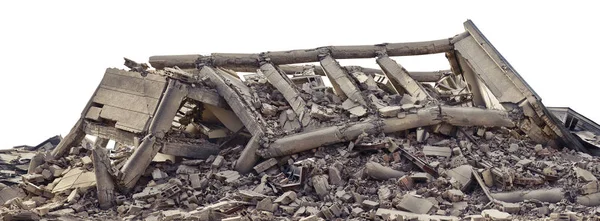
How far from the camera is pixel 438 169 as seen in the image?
15156mm

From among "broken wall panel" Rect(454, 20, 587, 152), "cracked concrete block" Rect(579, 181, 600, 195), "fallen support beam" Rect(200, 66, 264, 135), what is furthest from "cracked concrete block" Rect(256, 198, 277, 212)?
"broken wall panel" Rect(454, 20, 587, 152)

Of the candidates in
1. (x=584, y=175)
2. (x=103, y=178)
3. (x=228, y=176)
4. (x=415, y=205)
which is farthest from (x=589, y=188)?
(x=103, y=178)

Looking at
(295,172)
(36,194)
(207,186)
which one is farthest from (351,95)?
(36,194)

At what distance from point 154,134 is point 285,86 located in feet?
9.44

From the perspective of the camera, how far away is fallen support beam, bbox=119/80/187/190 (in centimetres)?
1530

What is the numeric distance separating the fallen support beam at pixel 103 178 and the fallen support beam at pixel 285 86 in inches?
146

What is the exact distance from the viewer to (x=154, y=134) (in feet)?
51.4

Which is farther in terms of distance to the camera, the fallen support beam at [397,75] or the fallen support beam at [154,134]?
the fallen support beam at [397,75]

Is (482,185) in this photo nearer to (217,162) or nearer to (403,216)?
(403,216)

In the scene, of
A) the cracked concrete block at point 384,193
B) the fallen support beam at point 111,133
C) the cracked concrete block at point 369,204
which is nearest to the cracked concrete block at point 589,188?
the cracked concrete block at point 384,193

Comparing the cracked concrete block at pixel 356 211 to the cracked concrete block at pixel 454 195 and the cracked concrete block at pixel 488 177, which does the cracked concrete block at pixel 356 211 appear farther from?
the cracked concrete block at pixel 488 177

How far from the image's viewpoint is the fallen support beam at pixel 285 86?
16.6 m

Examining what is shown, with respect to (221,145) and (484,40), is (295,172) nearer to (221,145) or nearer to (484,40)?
(221,145)

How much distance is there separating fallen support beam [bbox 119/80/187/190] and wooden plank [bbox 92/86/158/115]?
28cm
